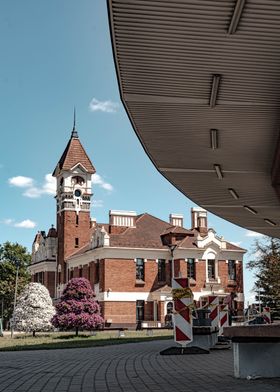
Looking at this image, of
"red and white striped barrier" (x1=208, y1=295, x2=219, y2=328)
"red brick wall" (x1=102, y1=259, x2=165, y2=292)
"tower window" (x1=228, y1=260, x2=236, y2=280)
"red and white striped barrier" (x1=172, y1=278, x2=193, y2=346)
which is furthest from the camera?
"tower window" (x1=228, y1=260, x2=236, y2=280)

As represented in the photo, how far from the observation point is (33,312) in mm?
38812

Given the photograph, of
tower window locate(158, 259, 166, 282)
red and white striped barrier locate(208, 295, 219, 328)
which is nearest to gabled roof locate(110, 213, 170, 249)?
tower window locate(158, 259, 166, 282)

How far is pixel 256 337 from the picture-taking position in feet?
28.6

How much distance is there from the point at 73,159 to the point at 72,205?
19.4ft

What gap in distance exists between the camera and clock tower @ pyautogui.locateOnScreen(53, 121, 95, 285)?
71.4 meters

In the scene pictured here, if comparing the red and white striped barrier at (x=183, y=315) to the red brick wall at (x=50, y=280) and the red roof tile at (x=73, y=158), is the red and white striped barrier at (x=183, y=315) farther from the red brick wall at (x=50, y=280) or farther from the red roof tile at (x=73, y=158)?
the red brick wall at (x=50, y=280)

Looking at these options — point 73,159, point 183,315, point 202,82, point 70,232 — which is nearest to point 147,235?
point 70,232

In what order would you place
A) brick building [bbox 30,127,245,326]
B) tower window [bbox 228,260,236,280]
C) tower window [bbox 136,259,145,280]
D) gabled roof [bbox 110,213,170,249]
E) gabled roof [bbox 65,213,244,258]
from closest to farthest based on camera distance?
brick building [bbox 30,127,245,326]
tower window [bbox 136,259,145,280]
gabled roof [bbox 110,213,170,249]
gabled roof [bbox 65,213,244,258]
tower window [bbox 228,260,236,280]

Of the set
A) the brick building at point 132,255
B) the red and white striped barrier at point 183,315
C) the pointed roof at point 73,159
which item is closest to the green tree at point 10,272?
the brick building at point 132,255

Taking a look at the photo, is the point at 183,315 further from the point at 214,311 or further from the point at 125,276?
the point at 125,276

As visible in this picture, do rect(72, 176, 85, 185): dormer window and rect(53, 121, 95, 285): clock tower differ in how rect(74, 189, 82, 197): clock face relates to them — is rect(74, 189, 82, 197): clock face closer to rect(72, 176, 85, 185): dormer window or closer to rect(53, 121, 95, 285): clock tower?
rect(53, 121, 95, 285): clock tower

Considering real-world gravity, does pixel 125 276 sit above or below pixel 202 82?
below

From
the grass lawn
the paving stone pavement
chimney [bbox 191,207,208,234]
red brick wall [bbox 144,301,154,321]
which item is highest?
chimney [bbox 191,207,208,234]

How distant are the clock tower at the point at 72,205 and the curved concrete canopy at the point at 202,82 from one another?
186 ft
